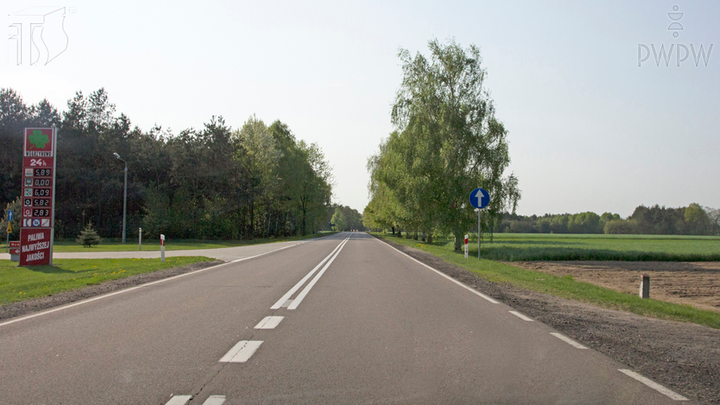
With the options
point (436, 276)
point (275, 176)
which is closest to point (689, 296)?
point (436, 276)

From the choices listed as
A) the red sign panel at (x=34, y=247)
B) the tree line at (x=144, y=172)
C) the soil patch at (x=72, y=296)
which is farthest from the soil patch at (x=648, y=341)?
the tree line at (x=144, y=172)

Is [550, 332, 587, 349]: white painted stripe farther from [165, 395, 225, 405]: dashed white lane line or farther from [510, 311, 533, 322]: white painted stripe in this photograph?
[165, 395, 225, 405]: dashed white lane line

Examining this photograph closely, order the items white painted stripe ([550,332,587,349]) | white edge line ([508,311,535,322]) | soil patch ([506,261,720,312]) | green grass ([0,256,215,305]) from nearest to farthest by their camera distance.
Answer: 1. white painted stripe ([550,332,587,349])
2. white edge line ([508,311,535,322])
3. green grass ([0,256,215,305])
4. soil patch ([506,261,720,312])

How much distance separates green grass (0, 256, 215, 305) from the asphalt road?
3094 mm

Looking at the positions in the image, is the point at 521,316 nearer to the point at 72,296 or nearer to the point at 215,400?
the point at 215,400

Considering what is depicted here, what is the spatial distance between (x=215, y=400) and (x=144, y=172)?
55.1 meters

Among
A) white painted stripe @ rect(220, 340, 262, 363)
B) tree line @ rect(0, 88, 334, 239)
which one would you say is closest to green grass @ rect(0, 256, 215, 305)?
white painted stripe @ rect(220, 340, 262, 363)

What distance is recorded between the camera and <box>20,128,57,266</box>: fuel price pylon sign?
17594 mm

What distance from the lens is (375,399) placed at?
3781 mm

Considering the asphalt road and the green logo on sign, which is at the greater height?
the green logo on sign

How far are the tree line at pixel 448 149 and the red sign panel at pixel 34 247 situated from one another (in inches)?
839

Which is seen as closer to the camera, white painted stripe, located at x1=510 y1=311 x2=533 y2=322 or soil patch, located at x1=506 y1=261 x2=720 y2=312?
white painted stripe, located at x1=510 y1=311 x2=533 y2=322

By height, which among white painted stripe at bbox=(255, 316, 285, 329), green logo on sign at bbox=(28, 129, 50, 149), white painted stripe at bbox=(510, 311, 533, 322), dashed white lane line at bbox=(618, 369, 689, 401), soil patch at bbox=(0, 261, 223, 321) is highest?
green logo on sign at bbox=(28, 129, 50, 149)

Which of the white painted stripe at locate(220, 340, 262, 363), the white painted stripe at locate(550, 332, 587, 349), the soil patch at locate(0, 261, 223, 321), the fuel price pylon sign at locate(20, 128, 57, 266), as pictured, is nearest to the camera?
the white painted stripe at locate(220, 340, 262, 363)
